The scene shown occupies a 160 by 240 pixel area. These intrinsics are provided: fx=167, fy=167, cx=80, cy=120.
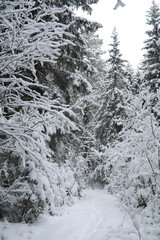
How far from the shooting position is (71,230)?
3.75 m

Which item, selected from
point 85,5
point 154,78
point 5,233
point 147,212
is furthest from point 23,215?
point 154,78

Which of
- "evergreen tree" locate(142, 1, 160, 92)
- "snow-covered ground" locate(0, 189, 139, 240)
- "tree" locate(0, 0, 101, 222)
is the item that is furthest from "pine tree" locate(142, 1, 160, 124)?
"snow-covered ground" locate(0, 189, 139, 240)

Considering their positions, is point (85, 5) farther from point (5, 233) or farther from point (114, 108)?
point (114, 108)

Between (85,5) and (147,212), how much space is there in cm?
758

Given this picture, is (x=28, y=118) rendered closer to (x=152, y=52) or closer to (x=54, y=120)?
(x=54, y=120)

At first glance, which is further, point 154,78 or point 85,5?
point 154,78

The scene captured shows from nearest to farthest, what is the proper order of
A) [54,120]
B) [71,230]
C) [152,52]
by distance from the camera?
[54,120] < [71,230] < [152,52]

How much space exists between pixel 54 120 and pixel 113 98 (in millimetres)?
12969

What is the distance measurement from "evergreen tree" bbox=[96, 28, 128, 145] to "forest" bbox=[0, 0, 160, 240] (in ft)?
9.43

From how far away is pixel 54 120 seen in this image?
3229 mm

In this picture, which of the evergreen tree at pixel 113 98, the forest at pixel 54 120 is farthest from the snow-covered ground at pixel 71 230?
the evergreen tree at pixel 113 98

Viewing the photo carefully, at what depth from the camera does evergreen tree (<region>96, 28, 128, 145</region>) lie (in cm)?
1544

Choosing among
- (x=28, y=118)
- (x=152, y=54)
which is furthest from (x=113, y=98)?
(x=28, y=118)

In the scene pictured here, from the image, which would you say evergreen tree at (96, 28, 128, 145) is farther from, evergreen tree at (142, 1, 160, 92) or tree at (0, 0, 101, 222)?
tree at (0, 0, 101, 222)
